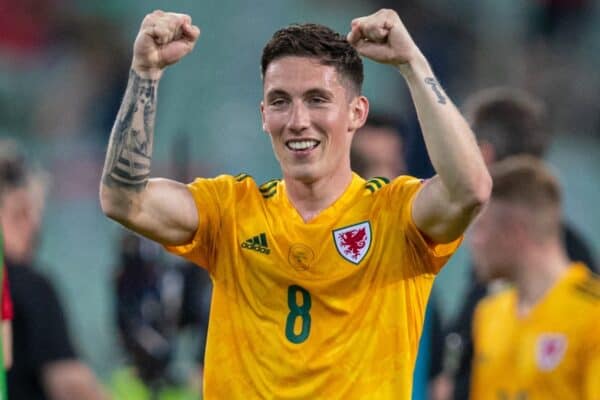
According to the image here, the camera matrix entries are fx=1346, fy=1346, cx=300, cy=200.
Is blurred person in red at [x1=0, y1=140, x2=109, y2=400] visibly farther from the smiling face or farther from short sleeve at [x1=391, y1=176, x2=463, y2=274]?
short sleeve at [x1=391, y1=176, x2=463, y2=274]

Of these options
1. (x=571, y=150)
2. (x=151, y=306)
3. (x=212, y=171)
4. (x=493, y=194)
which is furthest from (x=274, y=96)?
(x=571, y=150)

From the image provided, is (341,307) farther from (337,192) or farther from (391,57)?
(391,57)

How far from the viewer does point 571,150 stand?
13500 millimetres

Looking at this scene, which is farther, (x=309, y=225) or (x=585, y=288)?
(x=585, y=288)

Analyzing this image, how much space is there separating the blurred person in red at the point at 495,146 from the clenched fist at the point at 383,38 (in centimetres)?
292

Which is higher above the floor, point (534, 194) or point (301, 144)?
point (301, 144)

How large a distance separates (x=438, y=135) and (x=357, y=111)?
0.51 meters

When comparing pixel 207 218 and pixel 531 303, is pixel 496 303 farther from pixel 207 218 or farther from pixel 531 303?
pixel 207 218

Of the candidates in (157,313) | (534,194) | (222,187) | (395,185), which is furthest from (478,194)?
(157,313)

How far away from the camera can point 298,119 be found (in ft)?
14.1

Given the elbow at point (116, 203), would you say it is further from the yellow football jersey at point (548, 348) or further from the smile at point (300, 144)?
the yellow football jersey at point (548, 348)

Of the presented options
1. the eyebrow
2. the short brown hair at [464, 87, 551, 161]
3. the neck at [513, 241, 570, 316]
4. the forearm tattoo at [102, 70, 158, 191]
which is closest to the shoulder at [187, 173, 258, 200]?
the forearm tattoo at [102, 70, 158, 191]

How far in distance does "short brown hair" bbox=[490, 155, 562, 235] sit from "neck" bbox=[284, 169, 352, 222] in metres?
1.64

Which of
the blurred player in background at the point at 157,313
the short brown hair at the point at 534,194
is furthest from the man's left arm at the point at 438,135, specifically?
the blurred player in background at the point at 157,313
